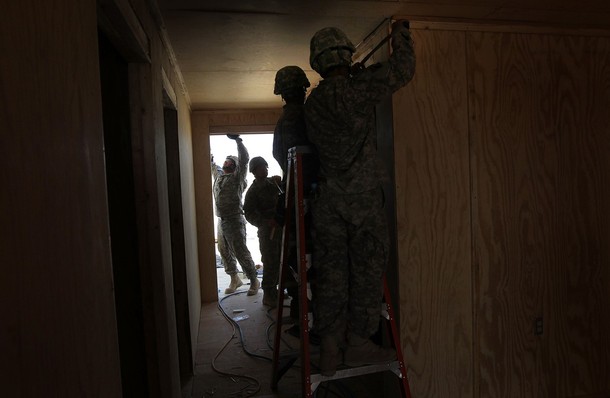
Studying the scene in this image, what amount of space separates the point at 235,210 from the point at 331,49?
3.61 meters

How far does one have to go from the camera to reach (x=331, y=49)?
5.57ft

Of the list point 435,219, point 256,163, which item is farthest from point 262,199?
point 435,219

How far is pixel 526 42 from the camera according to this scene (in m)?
2.22

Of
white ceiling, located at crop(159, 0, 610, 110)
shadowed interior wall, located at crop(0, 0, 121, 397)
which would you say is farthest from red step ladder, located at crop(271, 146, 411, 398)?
shadowed interior wall, located at crop(0, 0, 121, 397)

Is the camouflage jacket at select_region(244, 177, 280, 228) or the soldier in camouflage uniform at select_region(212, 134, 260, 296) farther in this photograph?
the soldier in camouflage uniform at select_region(212, 134, 260, 296)

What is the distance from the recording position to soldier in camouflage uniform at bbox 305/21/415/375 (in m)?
1.70

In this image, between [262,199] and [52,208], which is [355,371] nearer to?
[52,208]

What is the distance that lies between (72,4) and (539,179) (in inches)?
95.5

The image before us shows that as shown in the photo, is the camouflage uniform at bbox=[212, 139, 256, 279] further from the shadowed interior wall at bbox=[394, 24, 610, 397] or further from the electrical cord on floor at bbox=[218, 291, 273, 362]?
the shadowed interior wall at bbox=[394, 24, 610, 397]

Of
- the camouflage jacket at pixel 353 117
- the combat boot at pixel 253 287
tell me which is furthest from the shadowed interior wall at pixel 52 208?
the combat boot at pixel 253 287

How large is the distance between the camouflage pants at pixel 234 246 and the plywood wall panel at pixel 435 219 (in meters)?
3.14

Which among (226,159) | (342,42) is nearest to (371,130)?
(342,42)

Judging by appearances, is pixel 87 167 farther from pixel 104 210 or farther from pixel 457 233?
pixel 457 233

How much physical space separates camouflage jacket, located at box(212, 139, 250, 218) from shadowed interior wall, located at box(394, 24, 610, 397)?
10.8 ft
